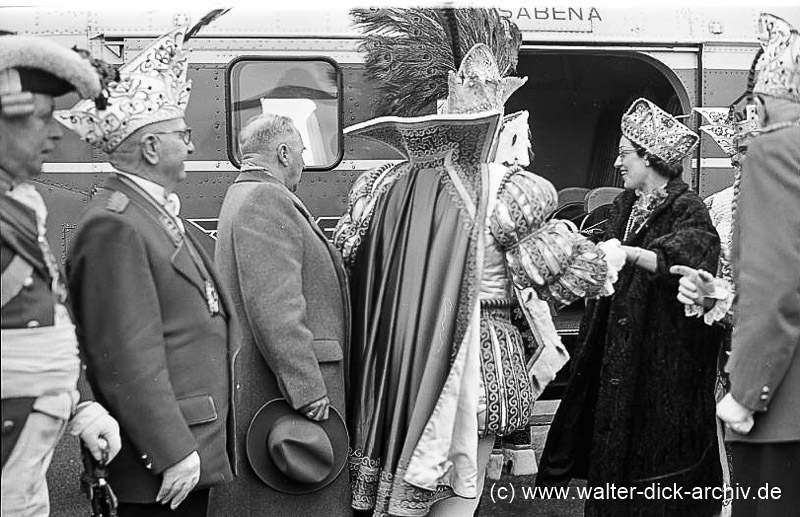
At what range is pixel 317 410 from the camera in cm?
332

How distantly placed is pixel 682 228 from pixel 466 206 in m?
1.21

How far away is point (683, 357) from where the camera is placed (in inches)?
159

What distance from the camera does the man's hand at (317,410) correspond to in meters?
3.31

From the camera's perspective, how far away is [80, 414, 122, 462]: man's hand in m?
2.52

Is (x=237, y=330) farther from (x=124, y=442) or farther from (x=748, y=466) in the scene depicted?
(x=748, y=466)

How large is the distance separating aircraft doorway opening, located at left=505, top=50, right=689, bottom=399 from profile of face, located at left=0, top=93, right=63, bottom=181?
16.5ft

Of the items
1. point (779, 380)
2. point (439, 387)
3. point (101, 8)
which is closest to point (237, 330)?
point (439, 387)

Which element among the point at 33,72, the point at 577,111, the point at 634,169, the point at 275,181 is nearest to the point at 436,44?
the point at 275,181

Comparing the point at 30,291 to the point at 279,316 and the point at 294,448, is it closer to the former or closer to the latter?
the point at 279,316

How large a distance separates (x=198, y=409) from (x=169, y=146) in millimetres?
825

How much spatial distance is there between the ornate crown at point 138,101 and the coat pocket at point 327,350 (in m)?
0.97

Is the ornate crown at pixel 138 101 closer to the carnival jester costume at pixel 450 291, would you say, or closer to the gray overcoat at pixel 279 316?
the gray overcoat at pixel 279 316

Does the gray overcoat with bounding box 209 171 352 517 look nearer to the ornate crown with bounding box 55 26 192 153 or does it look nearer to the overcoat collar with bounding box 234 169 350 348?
the overcoat collar with bounding box 234 169 350 348

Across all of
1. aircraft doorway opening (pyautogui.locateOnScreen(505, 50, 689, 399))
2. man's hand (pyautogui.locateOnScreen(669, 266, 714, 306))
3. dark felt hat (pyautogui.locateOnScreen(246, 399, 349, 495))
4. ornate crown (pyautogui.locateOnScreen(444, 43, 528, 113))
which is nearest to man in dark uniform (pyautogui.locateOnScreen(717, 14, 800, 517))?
man's hand (pyautogui.locateOnScreen(669, 266, 714, 306))
